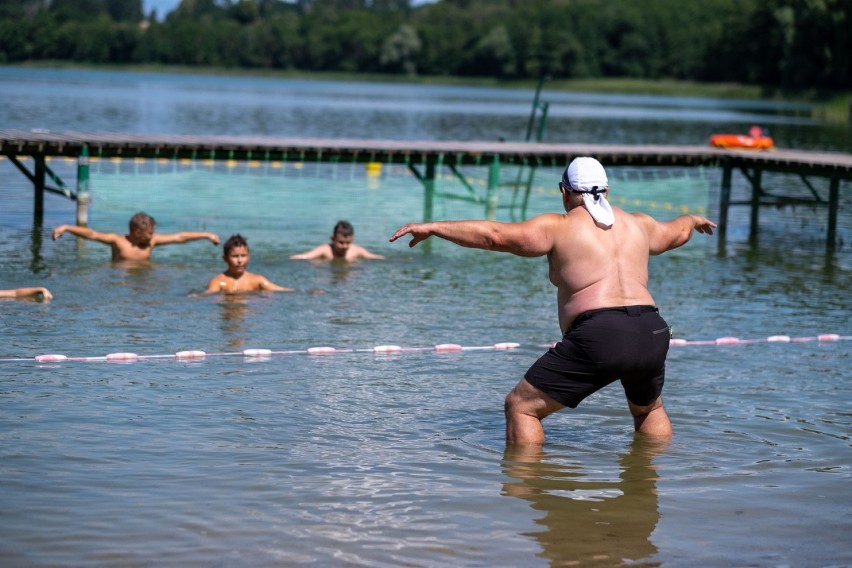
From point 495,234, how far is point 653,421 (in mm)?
1762

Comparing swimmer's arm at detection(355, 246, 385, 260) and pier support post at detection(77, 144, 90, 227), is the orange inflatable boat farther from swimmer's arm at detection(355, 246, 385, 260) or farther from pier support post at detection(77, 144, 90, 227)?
pier support post at detection(77, 144, 90, 227)

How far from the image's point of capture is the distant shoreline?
282 feet

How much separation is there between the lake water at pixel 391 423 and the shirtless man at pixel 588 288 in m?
0.65

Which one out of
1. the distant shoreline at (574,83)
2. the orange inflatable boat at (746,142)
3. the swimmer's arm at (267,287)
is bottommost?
the swimmer's arm at (267,287)

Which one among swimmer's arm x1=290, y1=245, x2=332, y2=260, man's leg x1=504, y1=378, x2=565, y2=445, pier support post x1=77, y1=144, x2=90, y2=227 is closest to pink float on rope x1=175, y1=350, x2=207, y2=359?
man's leg x1=504, y1=378, x2=565, y2=445

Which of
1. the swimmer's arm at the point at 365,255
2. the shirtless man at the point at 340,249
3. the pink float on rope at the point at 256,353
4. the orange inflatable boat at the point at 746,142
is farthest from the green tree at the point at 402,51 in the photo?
the pink float on rope at the point at 256,353

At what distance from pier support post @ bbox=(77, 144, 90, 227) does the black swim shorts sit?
12.5 m

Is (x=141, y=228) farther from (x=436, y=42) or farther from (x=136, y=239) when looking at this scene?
(x=436, y=42)

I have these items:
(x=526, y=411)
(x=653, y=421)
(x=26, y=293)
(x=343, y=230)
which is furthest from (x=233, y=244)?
(x=526, y=411)

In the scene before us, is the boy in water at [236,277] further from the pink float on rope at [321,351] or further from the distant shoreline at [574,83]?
the distant shoreline at [574,83]

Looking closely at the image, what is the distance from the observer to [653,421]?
7.63m

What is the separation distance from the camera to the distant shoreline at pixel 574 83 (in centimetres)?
8581

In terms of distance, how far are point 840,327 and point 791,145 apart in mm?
28791

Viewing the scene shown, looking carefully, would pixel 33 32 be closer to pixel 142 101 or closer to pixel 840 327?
pixel 142 101
